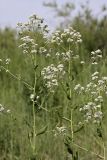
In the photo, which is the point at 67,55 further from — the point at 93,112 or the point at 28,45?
the point at 93,112

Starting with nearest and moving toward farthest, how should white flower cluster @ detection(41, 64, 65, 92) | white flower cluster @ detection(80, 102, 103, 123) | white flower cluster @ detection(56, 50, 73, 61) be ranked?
white flower cluster @ detection(80, 102, 103, 123) < white flower cluster @ detection(41, 64, 65, 92) < white flower cluster @ detection(56, 50, 73, 61)

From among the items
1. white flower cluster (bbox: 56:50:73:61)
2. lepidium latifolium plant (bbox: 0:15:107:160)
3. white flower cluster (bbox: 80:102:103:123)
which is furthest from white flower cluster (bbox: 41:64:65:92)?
white flower cluster (bbox: 80:102:103:123)

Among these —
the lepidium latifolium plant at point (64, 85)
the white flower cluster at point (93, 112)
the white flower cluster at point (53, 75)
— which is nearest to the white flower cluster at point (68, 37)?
the lepidium latifolium plant at point (64, 85)

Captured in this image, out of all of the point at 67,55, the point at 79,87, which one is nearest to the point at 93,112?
the point at 79,87

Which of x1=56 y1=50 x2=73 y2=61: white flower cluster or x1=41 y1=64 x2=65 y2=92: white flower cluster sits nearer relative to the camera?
x1=41 y1=64 x2=65 y2=92: white flower cluster

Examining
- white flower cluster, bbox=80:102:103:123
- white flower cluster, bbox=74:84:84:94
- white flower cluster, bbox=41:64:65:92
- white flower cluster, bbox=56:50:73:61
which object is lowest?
white flower cluster, bbox=80:102:103:123

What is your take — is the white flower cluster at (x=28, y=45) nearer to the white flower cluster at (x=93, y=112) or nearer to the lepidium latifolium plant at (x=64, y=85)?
the lepidium latifolium plant at (x=64, y=85)

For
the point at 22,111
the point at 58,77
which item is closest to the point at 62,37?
the point at 58,77

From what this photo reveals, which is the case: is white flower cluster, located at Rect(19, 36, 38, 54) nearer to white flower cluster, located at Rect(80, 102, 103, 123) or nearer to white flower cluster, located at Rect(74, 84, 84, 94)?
white flower cluster, located at Rect(74, 84, 84, 94)

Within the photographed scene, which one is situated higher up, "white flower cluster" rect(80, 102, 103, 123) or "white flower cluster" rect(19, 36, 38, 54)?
"white flower cluster" rect(19, 36, 38, 54)

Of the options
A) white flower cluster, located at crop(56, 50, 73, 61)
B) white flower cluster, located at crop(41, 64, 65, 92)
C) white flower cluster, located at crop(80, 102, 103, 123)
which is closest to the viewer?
white flower cluster, located at crop(80, 102, 103, 123)

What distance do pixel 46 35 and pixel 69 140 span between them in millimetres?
839

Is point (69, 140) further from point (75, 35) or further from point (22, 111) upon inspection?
point (22, 111)

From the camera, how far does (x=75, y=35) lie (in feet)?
12.7
